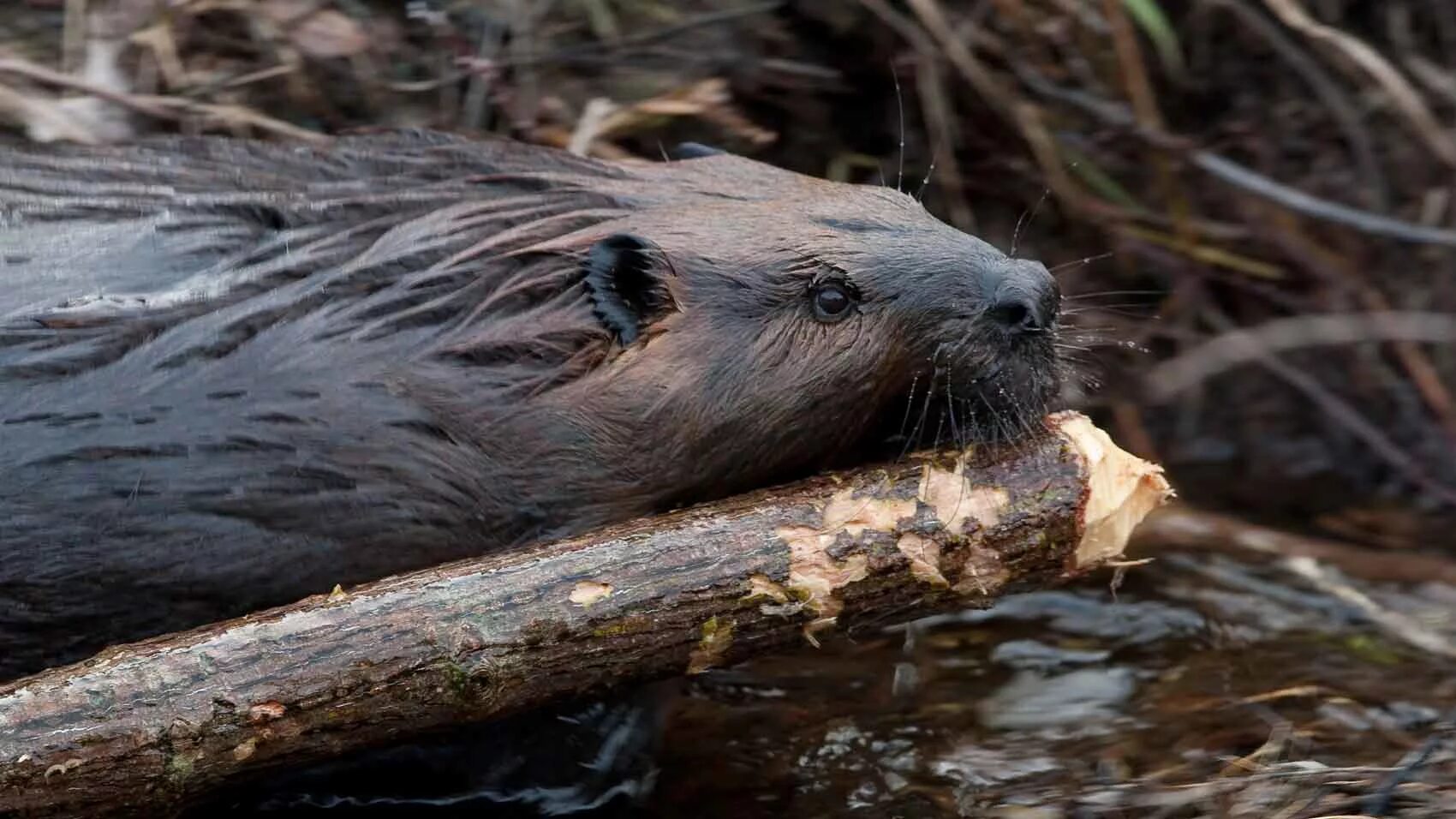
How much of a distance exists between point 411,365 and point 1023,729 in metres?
1.48

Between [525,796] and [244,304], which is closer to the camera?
[244,304]

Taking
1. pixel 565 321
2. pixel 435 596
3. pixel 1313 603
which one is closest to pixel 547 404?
pixel 565 321

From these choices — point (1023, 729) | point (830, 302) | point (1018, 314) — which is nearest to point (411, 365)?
point (830, 302)

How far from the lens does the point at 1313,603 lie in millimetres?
4160

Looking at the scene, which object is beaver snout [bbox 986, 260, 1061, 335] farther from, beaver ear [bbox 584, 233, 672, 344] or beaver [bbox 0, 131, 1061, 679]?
beaver ear [bbox 584, 233, 672, 344]

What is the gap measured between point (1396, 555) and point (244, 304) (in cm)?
293

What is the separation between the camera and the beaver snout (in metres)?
3.01

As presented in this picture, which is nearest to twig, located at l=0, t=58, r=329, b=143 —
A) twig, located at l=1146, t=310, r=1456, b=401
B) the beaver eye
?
the beaver eye

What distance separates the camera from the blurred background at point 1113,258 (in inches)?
138

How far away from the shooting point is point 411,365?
118 inches

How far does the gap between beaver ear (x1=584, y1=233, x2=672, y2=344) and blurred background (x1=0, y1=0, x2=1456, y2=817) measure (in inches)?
32.4

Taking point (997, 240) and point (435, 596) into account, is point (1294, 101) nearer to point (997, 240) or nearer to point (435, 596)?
point (997, 240)

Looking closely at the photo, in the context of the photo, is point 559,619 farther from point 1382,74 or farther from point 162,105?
point 1382,74

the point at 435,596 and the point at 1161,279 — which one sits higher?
the point at 1161,279
